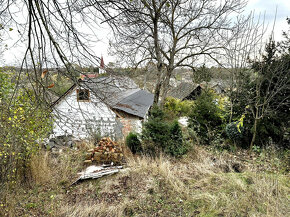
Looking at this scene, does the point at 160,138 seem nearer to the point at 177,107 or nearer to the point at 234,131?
the point at 234,131

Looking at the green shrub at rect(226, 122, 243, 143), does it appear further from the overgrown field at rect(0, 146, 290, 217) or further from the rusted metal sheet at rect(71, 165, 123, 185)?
the rusted metal sheet at rect(71, 165, 123, 185)

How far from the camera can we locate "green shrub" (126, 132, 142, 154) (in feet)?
21.6

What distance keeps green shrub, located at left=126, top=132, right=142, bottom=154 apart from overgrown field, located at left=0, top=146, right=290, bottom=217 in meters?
1.25

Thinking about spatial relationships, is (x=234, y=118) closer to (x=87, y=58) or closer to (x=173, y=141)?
(x=173, y=141)

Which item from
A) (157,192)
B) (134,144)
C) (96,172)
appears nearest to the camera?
(157,192)

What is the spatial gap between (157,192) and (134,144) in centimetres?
292

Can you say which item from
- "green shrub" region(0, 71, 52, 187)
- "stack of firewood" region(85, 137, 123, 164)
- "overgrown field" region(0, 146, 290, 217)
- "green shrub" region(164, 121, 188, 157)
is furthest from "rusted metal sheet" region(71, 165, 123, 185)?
"green shrub" region(164, 121, 188, 157)

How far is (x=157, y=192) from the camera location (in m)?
3.85

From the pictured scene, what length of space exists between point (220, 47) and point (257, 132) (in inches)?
195

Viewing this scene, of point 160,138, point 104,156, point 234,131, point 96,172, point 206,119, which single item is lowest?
point 96,172

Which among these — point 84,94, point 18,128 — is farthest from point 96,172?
point 84,94

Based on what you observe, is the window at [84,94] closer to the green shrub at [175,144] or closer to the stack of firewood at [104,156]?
the stack of firewood at [104,156]

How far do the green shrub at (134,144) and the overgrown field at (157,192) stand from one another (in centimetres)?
125

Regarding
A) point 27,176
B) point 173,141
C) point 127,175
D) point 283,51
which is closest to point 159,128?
point 173,141
